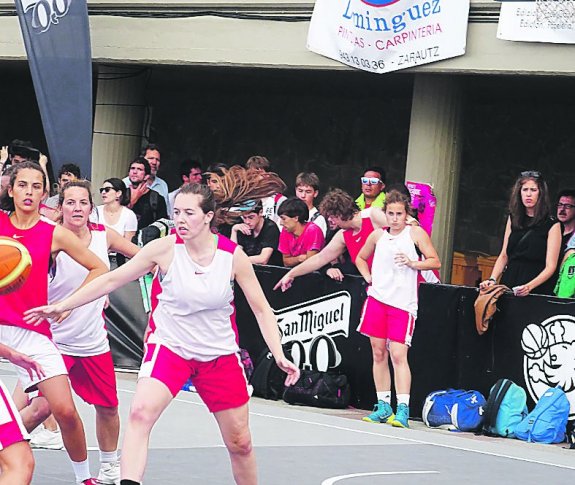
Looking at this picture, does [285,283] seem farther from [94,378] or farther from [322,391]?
[94,378]

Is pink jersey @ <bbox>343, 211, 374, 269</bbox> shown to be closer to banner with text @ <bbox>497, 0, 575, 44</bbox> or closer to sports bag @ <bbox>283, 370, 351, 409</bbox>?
sports bag @ <bbox>283, 370, 351, 409</bbox>

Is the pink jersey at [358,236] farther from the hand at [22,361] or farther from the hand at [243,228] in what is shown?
the hand at [22,361]

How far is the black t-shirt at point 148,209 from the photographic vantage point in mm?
14797

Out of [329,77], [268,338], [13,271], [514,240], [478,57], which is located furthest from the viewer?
[329,77]

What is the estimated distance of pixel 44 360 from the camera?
7.37m

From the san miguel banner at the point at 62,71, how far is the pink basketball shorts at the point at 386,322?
17.6 ft

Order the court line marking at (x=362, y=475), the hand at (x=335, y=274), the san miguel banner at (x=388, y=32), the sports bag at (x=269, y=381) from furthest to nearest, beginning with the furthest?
the san miguel banner at (x=388, y=32) → the sports bag at (x=269, y=381) → the hand at (x=335, y=274) → the court line marking at (x=362, y=475)

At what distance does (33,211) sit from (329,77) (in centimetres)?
1144

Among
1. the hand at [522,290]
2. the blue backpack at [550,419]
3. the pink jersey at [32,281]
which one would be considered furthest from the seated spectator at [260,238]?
the pink jersey at [32,281]

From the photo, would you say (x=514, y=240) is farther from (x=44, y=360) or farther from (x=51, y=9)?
(x=51, y=9)

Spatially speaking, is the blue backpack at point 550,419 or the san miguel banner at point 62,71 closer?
the blue backpack at point 550,419

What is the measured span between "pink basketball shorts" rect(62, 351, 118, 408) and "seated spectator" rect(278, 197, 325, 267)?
5.05 m

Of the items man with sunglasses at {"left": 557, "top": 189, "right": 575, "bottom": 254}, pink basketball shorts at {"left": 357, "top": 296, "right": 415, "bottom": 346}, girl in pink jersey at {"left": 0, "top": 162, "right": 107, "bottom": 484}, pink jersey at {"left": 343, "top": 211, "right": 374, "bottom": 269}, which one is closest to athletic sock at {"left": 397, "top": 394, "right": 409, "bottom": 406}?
pink basketball shorts at {"left": 357, "top": 296, "right": 415, "bottom": 346}

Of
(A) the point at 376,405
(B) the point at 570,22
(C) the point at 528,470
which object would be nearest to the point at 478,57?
(B) the point at 570,22
